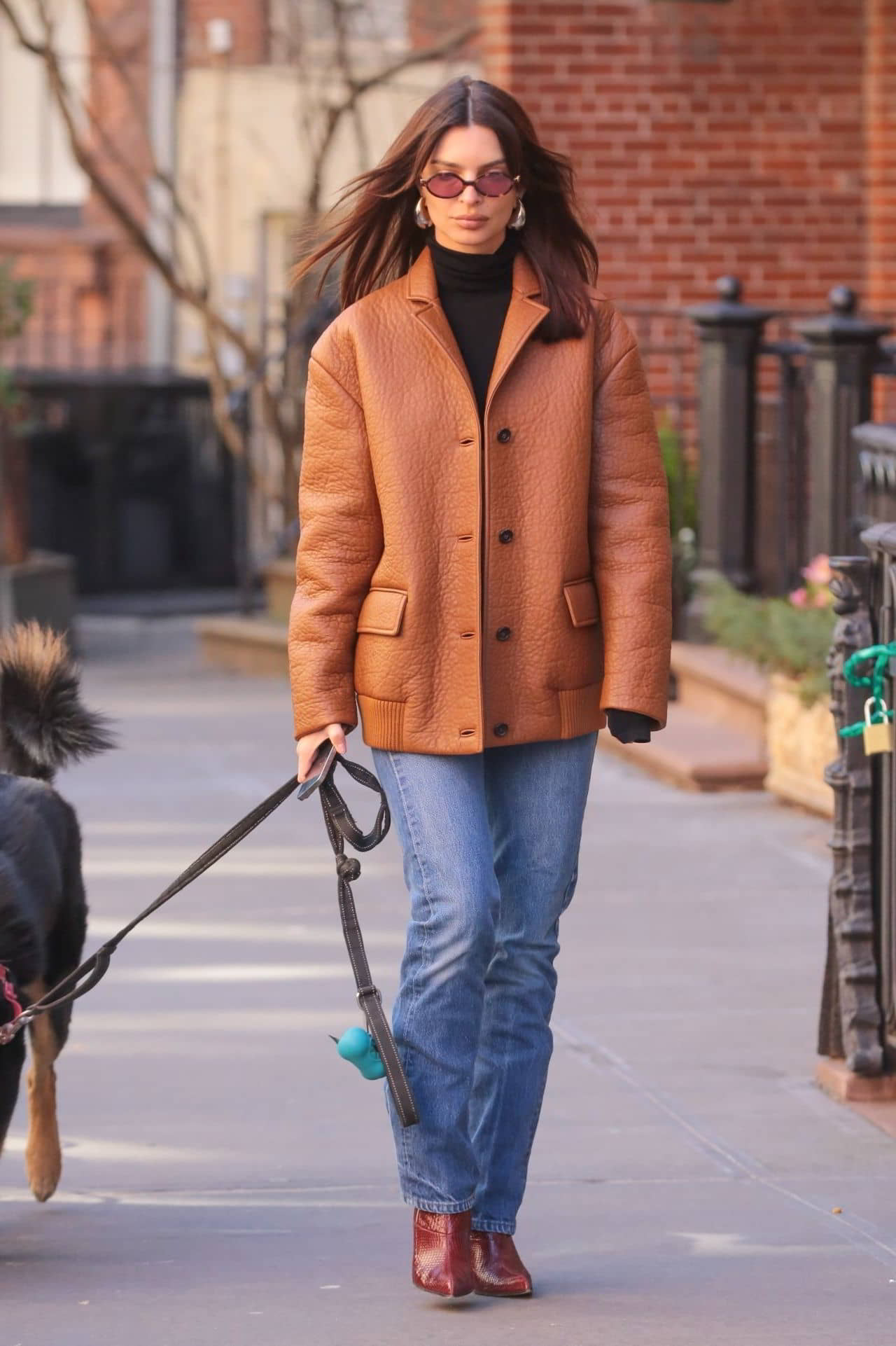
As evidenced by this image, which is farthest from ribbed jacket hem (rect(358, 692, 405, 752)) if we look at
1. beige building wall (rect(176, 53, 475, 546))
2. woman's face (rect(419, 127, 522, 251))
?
beige building wall (rect(176, 53, 475, 546))

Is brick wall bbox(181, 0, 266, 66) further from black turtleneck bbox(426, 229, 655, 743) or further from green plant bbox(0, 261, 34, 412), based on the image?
black turtleneck bbox(426, 229, 655, 743)

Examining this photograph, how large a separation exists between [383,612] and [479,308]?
1.68 feet

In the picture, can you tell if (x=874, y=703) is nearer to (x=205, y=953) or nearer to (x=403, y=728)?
(x=403, y=728)

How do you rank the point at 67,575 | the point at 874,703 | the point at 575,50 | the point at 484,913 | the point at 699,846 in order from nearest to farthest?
1. the point at 484,913
2. the point at 874,703
3. the point at 699,846
4. the point at 575,50
5. the point at 67,575

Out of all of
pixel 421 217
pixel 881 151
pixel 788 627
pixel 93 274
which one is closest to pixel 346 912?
pixel 421 217

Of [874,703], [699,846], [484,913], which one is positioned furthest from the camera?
[699,846]

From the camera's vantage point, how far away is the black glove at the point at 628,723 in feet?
12.4

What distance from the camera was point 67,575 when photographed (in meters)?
13.1

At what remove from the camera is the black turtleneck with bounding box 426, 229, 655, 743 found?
12.4 feet

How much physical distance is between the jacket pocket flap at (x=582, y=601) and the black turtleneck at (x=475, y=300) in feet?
1.10

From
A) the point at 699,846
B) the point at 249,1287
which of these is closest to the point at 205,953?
the point at 699,846

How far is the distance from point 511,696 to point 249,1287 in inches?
42.9

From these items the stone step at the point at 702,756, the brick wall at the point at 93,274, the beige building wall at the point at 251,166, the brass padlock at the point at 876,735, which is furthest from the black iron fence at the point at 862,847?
the brick wall at the point at 93,274

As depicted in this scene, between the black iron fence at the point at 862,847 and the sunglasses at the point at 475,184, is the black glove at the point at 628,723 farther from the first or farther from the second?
the black iron fence at the point at 862,847
